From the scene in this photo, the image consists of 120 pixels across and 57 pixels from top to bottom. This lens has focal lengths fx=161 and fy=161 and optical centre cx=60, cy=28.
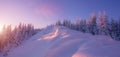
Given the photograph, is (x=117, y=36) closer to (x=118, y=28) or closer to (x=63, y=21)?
(x=118, y=28)

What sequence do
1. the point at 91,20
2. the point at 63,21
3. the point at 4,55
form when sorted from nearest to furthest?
1. the point at 4,55
2. the point at 91,20
3. the point at 63,21

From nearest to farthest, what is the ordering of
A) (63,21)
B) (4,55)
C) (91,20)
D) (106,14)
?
(4,55) < (106,14) < (91,20) < (63,21)

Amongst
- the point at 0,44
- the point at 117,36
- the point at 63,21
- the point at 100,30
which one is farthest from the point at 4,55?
the point at 63,21

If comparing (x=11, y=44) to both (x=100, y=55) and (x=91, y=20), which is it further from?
(x=100, y=55)

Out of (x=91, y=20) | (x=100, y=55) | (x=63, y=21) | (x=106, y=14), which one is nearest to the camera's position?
(x=100, y=55)

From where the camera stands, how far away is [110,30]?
71.9 m

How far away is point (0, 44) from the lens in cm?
7162

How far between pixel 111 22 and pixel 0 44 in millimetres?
51652

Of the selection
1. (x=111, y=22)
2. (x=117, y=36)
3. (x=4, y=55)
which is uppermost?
(x=111, y=22)

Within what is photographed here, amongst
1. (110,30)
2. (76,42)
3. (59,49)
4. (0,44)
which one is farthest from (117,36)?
(0,44)

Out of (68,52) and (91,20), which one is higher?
(91,20)

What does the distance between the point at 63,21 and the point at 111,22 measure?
62.3 m

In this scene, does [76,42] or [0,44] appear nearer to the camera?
[76,42]

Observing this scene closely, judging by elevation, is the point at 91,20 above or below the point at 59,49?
above
